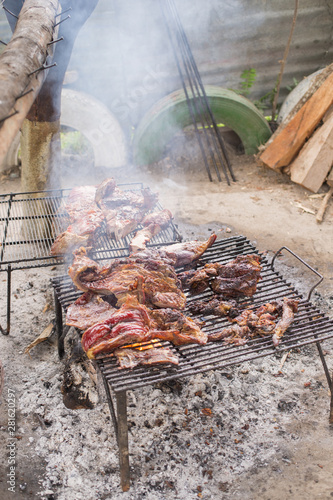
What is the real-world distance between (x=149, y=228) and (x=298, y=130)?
202 inches

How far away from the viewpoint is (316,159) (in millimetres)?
7863

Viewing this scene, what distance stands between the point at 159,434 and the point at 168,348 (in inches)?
38.9

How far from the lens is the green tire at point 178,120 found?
862 cm

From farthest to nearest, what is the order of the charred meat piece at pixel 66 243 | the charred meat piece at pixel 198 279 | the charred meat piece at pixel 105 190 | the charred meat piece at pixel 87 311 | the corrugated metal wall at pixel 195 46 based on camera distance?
1. the corrugated metal wall at pixel 195 46
2. the charred meat piece at pixel 105 190
3. the charred meat piece at pixel 66 243
4. the charred meat piece at pixel 198 279
5. the charred meat piece at pixel 87 311

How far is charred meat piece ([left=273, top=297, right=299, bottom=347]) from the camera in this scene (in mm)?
3189

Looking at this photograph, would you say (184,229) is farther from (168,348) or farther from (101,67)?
(101,67)

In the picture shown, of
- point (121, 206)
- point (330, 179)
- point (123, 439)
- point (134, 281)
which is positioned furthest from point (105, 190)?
point (330, 179)

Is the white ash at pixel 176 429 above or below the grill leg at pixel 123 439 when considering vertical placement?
below

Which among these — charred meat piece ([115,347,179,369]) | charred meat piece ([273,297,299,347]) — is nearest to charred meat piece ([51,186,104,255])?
charred meat piece ([115,347,179,369])

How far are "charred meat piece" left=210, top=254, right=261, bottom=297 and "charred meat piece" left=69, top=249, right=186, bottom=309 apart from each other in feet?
1.35

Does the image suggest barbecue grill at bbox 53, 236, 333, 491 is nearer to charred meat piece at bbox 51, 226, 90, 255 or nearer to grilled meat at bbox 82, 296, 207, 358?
grilled meat at bbox 82, 296, 207, 358

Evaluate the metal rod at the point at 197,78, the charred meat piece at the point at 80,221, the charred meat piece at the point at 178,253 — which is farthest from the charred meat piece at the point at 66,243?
the metal rod at the point at 197,78

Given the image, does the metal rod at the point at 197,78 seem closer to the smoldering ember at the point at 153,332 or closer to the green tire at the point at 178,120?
the green tire at the point at 178,120

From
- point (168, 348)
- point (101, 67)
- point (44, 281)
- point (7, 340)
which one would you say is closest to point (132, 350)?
point (168, 348)
